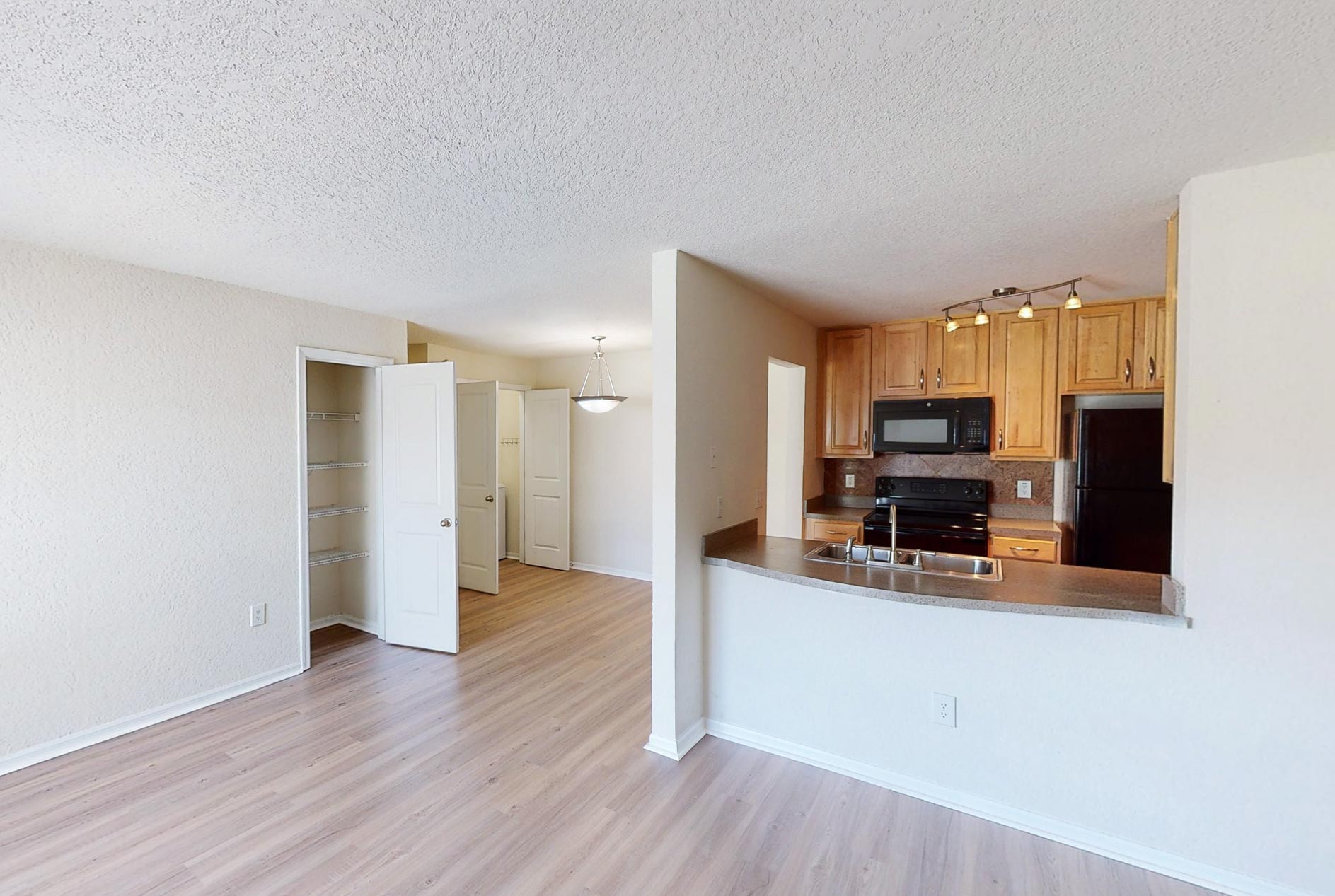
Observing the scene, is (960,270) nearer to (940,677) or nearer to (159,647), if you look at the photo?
(940,677)

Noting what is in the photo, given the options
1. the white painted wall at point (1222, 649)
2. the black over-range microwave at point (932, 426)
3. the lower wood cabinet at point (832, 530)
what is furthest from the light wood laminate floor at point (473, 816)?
the black over-range microwave at point (932, 426)

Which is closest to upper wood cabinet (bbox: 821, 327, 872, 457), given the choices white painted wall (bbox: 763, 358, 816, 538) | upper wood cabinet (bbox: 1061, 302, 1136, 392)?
white painted wall (bbox: 763, 358, 816, 538)

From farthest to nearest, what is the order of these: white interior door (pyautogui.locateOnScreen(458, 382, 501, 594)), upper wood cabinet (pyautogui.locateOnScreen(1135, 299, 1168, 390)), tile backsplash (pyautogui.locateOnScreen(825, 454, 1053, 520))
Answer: white interior door (pyautogui.locateOnScreen(458, 382, 501, 594))
tile backsplash (pyautogui.locateOnScreen(825, 454, 1053, 520))
upper wood cabinet (pyautogui.locateOnScreen(1135, 299, 1168, 390))

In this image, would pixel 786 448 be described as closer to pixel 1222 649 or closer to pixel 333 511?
pixel 1222 649

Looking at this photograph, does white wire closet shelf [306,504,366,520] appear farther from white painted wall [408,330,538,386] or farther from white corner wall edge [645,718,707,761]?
white corner wall edge [645,718,707,761]

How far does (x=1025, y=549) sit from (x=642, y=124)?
11.7 feet

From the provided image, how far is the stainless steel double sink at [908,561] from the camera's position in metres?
2.63

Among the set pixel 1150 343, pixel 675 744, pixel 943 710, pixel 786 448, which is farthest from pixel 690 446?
pixel 1150 343

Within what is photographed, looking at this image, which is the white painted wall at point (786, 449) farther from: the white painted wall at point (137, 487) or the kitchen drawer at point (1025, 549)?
the white painted wall at point (137, 487)

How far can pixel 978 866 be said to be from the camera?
6.57 ft

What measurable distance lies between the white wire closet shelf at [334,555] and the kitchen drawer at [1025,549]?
4.43 meters

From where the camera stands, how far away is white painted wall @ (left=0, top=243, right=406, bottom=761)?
2.61 m

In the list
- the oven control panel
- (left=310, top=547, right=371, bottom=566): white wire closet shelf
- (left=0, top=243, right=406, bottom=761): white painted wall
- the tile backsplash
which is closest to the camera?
(left=0, top=243, right=406, bottom=761): white painted wall

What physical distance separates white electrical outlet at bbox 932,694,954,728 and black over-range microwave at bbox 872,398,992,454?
2117mm
